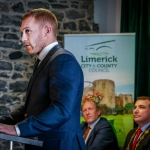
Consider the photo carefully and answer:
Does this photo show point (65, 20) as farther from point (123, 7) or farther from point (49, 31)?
point (49, 31)

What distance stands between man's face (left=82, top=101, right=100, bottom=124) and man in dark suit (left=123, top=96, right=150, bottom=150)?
1.76 ft

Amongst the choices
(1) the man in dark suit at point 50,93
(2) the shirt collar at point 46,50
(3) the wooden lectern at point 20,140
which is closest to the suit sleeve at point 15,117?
(1) the man in dark suit at point 50,93

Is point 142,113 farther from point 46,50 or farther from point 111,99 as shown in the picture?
point 46,50

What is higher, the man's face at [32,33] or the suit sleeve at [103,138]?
the man's face at [32,33]

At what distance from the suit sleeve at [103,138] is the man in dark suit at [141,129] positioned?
0.28 metres

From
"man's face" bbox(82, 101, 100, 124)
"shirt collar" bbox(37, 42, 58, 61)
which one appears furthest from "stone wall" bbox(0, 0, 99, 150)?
"shirt collar" bbox(37, 42, 58, 61)

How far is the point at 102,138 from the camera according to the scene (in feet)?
13.5

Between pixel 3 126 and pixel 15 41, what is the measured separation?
4.16m

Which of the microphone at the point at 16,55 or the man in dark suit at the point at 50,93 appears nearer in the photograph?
the man in dark suit at the point at 50,93

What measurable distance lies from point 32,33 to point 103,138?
2741 mm

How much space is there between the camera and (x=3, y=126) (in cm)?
132

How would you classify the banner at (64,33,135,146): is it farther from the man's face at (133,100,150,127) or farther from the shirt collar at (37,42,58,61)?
the shirt collar at (37,42,58,61)

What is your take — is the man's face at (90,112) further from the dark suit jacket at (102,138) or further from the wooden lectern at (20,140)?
the wooden lectern at (20,140)

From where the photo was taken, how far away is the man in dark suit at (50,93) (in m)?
1.39
